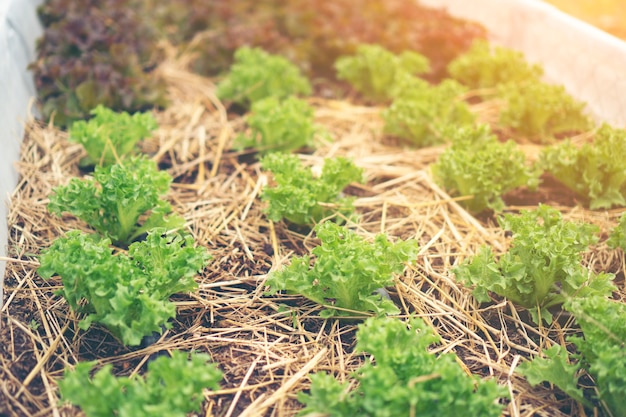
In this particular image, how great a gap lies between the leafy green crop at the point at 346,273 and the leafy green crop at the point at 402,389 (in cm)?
31

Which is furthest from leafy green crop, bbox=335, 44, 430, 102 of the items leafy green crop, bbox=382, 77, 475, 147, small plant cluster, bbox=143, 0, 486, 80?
leafy green crop, bbox=382, 77, 475, 147

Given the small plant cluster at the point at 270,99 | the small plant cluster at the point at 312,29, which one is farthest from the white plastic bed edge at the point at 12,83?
the small plant cluster at the point at 270,99

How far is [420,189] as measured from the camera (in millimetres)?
3434

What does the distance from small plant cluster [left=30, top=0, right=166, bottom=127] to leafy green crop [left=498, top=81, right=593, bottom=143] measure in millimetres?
Answer: 2484

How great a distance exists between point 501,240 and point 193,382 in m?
1.85

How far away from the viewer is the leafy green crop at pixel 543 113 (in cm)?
366

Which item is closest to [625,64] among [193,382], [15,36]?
[193,382]

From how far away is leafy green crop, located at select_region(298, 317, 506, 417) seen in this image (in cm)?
187

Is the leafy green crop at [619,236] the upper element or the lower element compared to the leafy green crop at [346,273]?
upper

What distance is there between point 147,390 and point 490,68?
3499 millimetres

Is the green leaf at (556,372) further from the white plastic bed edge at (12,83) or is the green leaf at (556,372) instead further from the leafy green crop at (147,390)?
the white plastic bed edge at (12,83)

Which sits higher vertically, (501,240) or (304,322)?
(501,240)

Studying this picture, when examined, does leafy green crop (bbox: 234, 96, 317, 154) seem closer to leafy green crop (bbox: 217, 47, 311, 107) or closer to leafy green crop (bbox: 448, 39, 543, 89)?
leafy green crop (bbox: 217, 47, 311, 107)

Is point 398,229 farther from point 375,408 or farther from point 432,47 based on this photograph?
point 432,47
